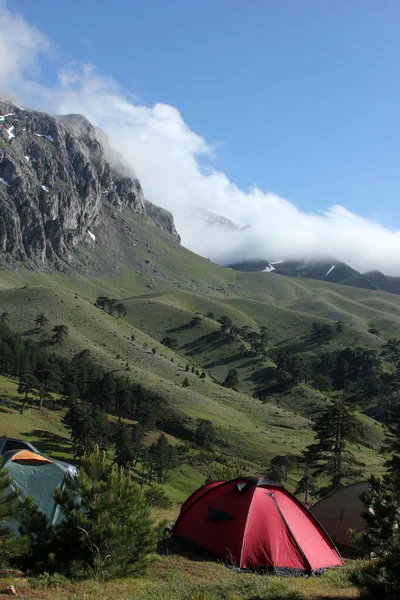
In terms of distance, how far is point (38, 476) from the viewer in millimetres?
14297

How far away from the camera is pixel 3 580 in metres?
10.6

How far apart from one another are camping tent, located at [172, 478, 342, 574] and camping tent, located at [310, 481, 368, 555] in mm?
3504

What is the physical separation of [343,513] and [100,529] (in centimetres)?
1230

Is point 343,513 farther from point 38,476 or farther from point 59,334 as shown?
point 59,334

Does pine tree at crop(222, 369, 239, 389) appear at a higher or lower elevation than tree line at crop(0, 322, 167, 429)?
higher

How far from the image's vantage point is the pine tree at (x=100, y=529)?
11.1 m

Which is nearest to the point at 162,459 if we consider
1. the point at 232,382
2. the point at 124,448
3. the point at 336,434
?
the point at 124,448

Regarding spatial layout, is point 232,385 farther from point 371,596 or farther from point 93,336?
point 371,596

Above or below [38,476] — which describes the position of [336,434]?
above

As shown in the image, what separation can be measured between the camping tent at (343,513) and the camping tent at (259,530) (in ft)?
11.5

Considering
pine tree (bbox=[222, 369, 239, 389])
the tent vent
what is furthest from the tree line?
the tent vent

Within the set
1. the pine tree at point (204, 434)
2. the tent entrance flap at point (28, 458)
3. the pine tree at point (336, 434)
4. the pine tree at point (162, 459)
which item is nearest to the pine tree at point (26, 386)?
the pine tree at point (162, 459)

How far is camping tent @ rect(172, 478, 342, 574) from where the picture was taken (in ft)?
46.4

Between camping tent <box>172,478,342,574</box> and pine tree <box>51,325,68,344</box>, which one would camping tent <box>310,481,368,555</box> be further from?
pine tree <box>51,325,68,344</box>
